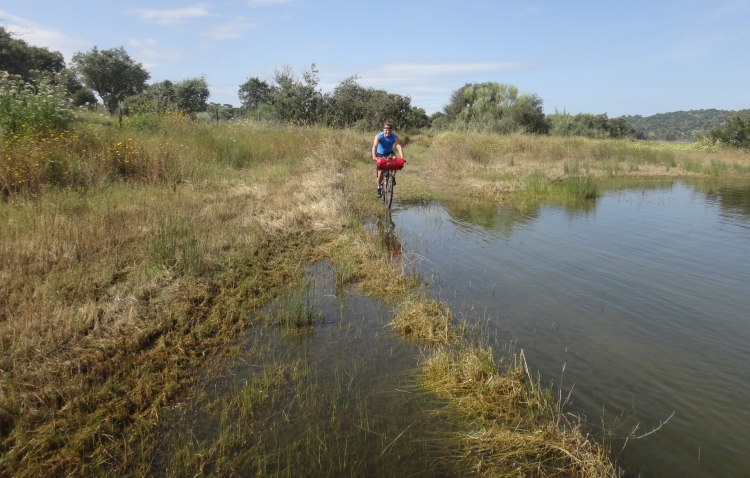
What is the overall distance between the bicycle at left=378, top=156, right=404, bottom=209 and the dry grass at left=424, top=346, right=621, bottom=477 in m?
6.66

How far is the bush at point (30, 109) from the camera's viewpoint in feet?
28.1

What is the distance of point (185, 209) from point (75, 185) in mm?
2485

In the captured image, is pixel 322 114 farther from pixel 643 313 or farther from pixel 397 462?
pixel 397 462

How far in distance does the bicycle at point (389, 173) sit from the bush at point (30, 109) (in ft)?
23.6

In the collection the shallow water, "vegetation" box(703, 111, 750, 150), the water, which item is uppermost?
"vegetation" box(703, 111, 750, 150)

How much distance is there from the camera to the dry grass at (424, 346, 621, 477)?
269cm

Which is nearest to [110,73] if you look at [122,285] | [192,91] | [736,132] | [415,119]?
[192,91]

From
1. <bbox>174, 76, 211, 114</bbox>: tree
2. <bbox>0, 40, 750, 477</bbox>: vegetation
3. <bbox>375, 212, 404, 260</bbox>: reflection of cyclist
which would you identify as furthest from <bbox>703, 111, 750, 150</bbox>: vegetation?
<bbox>174, 76, 211, 114</bbox>: tree

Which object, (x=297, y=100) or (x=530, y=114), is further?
(x=530, y=114)

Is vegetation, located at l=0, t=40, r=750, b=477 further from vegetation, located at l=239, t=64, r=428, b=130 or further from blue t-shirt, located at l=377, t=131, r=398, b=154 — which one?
vegetation, located at l=239, t=64, r=428, b=130

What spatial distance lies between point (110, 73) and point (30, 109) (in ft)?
148

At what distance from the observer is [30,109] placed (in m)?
8.92

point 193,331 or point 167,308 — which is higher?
point 167,308

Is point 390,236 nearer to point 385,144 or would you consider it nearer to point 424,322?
point 385,144
